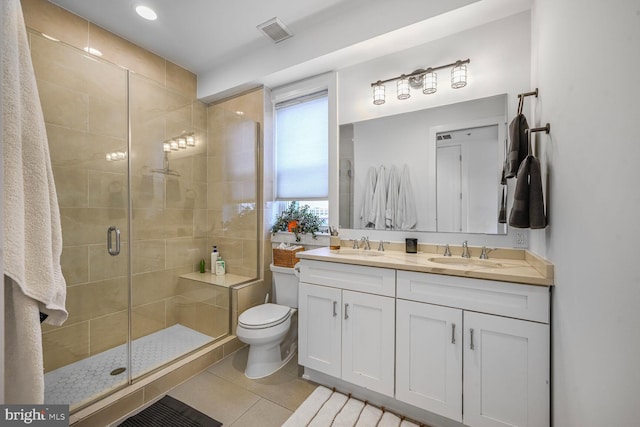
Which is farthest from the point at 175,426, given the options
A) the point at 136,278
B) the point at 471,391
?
the point at 471,391

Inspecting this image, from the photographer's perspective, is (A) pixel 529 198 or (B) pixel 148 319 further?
(B) pixel 148 319

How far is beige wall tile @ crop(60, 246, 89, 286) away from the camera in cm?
184

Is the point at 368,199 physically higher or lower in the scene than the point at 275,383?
higher

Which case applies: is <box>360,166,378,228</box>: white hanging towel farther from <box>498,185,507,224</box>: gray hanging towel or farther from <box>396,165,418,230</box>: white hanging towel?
<box>498,185,507,224</box>: gray hanging towel

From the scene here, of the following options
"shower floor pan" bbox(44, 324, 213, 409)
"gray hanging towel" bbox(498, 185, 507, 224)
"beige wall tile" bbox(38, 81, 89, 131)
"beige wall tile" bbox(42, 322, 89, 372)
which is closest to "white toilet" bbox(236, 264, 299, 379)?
"shower floor pan" bbox(44, 324, 213, 409)

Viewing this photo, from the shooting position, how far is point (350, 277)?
1767 millimetres

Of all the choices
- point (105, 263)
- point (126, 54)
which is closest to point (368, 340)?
point (105, 263)

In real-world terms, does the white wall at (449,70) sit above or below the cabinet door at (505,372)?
above

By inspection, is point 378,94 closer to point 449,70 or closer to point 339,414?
point 449,70

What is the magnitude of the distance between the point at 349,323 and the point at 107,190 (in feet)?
6.60

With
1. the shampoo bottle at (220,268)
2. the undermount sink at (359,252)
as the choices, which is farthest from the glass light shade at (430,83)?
the shampoo bottle at (220,268)

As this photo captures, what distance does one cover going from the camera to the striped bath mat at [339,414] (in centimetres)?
154

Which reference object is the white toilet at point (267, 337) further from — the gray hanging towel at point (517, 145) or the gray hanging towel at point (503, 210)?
the gray hanging towel at point (517, 145)

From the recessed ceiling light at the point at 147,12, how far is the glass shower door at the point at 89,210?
46cm
